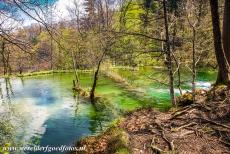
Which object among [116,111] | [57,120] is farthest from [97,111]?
[57,120]

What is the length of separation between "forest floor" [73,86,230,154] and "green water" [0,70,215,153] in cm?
580

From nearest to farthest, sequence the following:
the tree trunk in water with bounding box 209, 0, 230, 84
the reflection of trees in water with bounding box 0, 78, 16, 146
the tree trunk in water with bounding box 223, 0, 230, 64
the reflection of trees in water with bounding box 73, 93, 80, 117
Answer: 1. the tree trunk in water with bounding box 209, 0, 230, 84
2. the tree trunk in water with bounding box 223, 0, 230, 64
3. the reflection of trees in water with bounding box 0, 78, 16, 146
4. the reflection of trees in water with bounding box 73, 93, 80, 117

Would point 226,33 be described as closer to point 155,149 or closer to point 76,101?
point 155,149

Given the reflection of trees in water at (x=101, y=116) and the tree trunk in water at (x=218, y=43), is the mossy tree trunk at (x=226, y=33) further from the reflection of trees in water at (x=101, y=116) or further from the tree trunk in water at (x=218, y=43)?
A: the reflection of trees in water at (x=101, y=116)

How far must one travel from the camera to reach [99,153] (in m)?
9.53

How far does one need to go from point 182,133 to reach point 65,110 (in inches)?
599

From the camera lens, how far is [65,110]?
22.2 metres

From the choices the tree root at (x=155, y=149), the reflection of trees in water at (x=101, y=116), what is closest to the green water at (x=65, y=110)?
the reflection of trees in water at (x=101, y=116)

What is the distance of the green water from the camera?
626 inches

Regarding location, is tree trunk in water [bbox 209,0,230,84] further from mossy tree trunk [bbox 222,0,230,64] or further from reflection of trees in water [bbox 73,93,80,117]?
reflection of trees in water [bbox 73,93,80,117]

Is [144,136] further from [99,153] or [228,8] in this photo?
[228,8]

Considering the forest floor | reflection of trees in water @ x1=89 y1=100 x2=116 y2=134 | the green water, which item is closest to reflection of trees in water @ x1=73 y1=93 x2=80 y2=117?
the green water

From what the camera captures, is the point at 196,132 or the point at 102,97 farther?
the point at 102,97

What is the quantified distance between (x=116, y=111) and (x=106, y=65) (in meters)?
18.4
